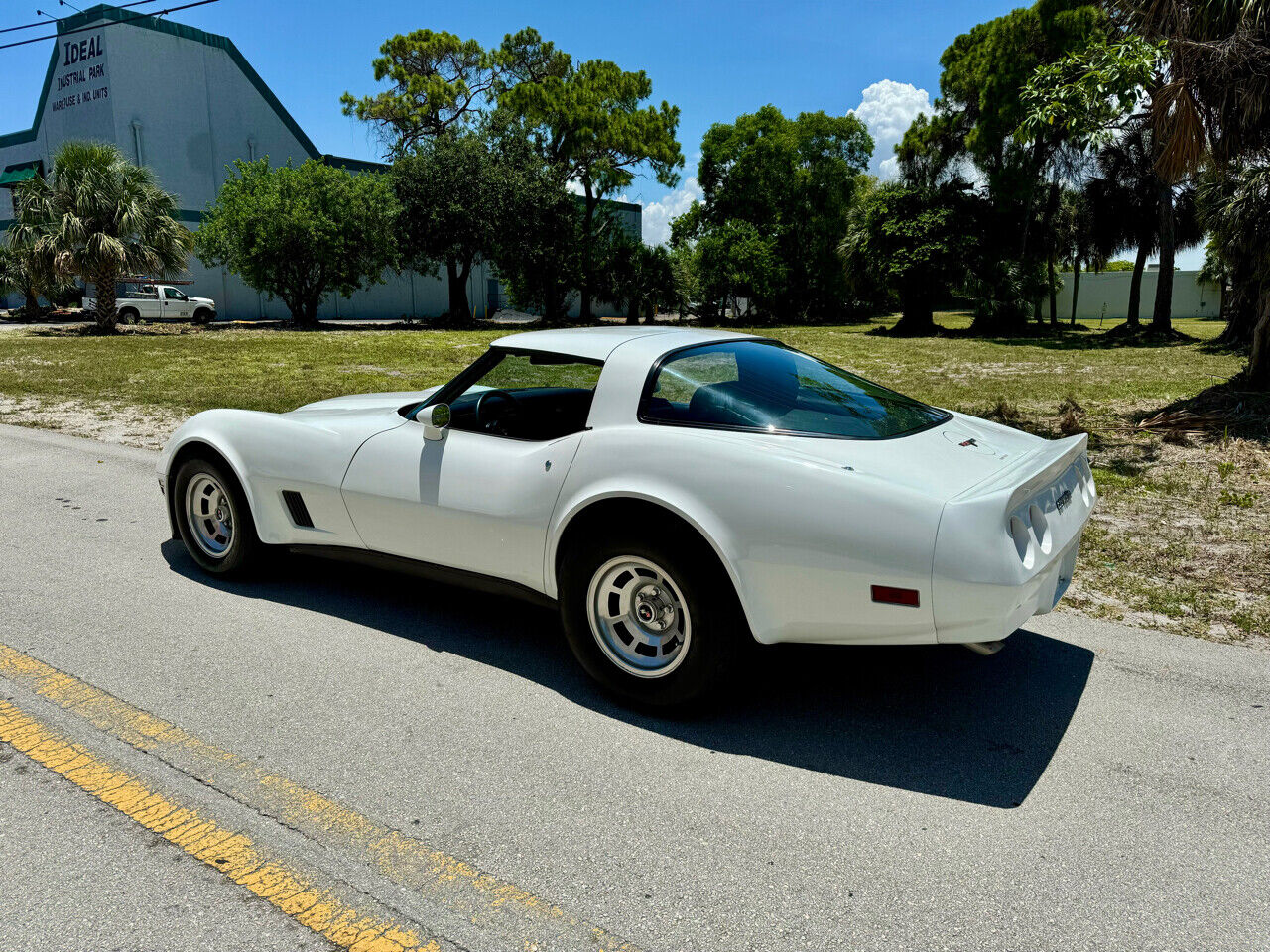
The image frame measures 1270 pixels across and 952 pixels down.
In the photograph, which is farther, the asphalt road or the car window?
the car window

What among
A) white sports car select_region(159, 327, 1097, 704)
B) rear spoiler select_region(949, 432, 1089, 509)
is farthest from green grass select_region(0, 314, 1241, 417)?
rear spoiler select_region(949, 432, 1089, 509)

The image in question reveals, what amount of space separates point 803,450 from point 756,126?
1566 inches

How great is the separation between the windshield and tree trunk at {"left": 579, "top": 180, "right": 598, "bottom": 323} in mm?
35430

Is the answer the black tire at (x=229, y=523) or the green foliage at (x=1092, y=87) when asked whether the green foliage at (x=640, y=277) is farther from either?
the black tire at (x=229, y=523)

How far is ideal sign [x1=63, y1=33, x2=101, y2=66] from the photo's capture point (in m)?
36.0

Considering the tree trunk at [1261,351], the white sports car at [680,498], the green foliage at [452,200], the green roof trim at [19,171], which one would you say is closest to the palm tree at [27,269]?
the green roof trim at [19,171]

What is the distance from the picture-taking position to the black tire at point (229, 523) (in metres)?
4.54

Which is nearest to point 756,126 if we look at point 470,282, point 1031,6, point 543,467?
point 1031,6

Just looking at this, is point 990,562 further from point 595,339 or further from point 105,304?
point 105,304

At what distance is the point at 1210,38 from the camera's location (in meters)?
9.07

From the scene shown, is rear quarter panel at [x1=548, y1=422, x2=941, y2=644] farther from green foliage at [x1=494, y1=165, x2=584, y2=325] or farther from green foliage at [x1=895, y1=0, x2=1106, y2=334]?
green foliage at [x1=494, y1=165, x2=584, y2=325]

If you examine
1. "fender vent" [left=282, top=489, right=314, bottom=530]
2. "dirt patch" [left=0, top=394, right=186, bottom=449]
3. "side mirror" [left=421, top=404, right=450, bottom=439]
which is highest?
"side mirror" [left=421, top=404, right=450, bottom=439]

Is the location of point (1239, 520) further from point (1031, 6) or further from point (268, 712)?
point (1031, 6)

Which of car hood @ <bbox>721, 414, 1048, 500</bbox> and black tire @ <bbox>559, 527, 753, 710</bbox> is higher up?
car hood @ <bbox>721, 414, 1048, 500</bbox>
